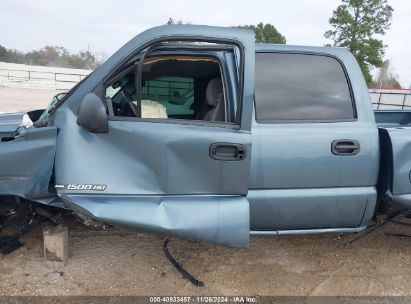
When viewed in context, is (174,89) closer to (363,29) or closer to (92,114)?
(92,114)

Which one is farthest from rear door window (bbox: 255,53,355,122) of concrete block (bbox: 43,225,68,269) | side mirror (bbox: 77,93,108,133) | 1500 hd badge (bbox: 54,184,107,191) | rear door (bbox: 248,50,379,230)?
concrete block (bbox: 43,225,68,269)

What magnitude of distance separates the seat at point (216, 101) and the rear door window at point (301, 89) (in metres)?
0.28

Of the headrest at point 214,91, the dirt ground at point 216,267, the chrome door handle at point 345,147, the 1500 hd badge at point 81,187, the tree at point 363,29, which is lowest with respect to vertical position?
the dirt ground at point 216,267

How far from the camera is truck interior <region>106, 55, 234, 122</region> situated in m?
2.86

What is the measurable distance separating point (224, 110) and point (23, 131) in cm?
147

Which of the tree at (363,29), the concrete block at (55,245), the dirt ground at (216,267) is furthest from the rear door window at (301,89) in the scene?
the tree at (363,29)

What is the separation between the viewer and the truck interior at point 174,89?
113 inches

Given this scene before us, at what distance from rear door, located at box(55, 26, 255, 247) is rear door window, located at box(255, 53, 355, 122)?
14.8 inches

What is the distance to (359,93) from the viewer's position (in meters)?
2.98

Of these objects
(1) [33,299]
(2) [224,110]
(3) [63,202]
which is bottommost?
(1) [33,299]

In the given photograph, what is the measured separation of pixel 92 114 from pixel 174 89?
231cm

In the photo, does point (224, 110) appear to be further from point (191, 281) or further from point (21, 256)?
point (21, 256)

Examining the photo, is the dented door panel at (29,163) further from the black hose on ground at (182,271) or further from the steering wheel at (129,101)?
the black hose on ground at (182,271)

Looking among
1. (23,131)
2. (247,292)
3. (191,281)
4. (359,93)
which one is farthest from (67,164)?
(359,93)
